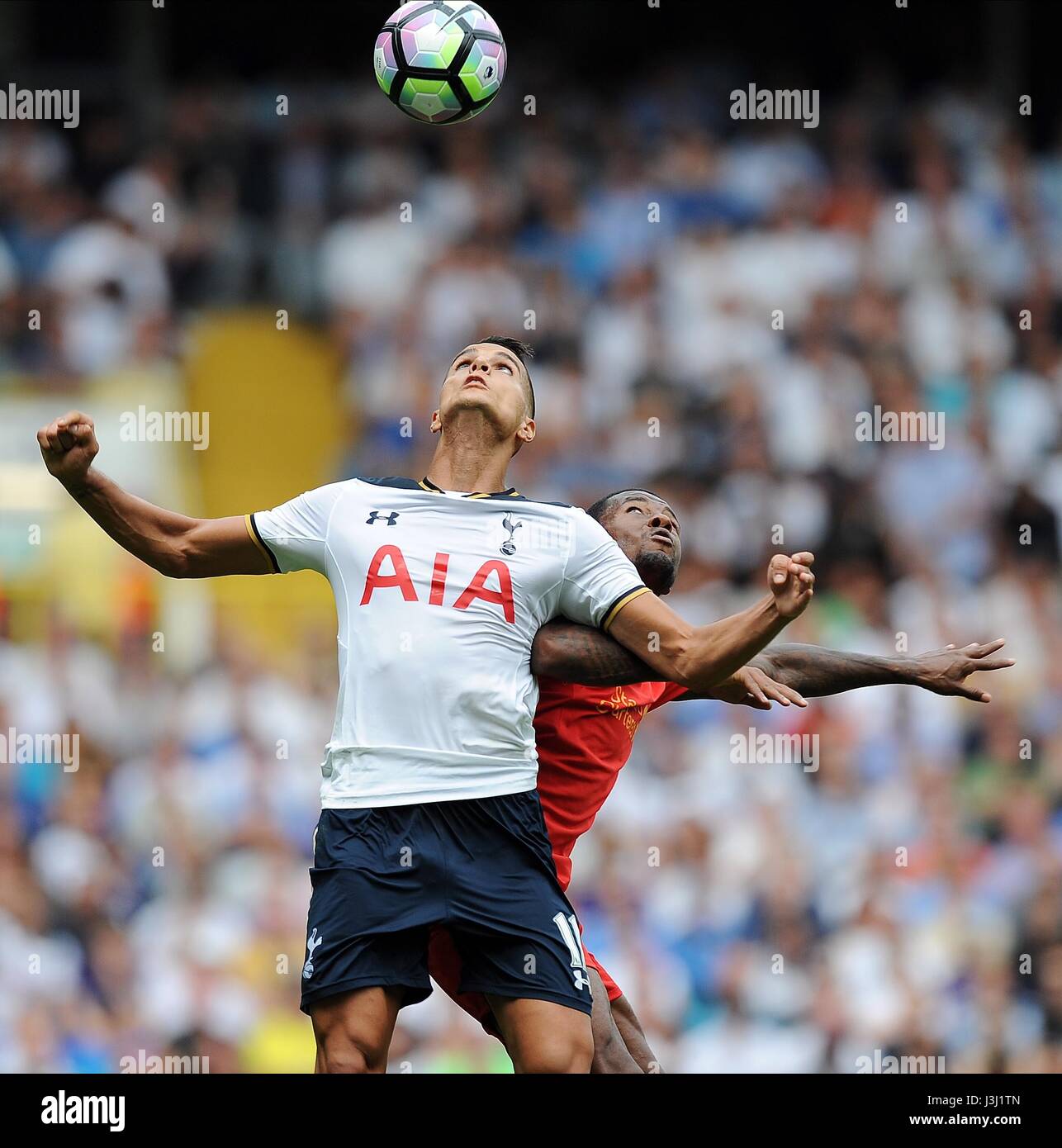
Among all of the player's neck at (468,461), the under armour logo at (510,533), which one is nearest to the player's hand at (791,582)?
the under armour logo at (510,533)

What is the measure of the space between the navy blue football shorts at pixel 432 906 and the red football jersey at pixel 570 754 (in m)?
0.52

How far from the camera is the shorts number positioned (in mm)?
5203

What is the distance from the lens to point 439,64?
7.59 metres

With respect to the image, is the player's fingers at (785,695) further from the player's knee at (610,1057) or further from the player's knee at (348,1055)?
the player's knee at (348,1055)

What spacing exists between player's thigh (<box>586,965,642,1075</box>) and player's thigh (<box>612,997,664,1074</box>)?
0.17 m

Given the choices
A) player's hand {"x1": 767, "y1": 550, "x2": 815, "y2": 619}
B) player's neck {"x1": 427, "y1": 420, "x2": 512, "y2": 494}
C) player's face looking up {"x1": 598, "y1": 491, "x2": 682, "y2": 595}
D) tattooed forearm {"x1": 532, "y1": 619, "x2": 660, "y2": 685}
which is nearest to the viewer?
player's hand {"x1": 767, "y1": 550, "x2": 815, "y2": 619}

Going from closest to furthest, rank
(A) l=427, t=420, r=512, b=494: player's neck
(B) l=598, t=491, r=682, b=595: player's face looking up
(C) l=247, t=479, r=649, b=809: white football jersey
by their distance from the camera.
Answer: (C) l=247, t=479, r=649, b=809: white football jersey
(A) l=427, t=420, r=512, b=494: player's neck
(B) l=598, t=491, r=682, b=595: player's face looking up

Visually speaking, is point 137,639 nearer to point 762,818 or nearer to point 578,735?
point 762,818

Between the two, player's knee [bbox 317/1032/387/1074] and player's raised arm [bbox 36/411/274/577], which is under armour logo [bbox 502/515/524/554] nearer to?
player's raised arm [bbox 36/411/274/577]

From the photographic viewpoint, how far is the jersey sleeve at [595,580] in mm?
5395

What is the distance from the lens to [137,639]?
11391 millimetres

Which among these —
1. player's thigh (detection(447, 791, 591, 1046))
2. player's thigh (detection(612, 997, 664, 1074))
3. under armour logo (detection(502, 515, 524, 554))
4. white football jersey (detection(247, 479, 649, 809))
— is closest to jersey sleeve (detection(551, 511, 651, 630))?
white football jersey (detection(247, 479, 649, 809))
